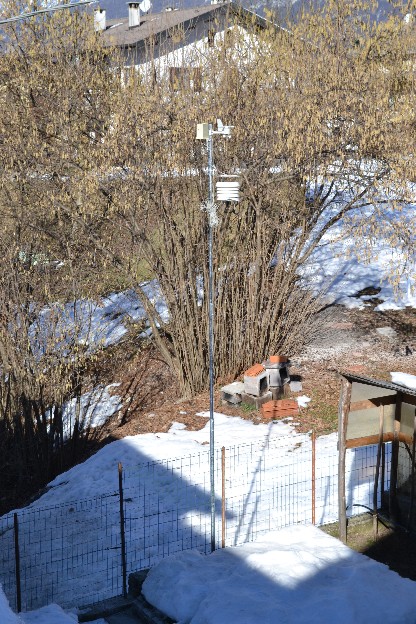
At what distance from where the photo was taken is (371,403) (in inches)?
382

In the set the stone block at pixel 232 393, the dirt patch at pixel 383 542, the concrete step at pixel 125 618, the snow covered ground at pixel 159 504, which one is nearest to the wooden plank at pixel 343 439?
the dirt patch at pixel 383 542

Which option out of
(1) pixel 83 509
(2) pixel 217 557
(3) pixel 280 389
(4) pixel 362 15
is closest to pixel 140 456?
(1) pixel 83 509

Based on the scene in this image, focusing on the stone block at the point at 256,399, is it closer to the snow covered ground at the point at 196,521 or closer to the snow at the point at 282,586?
the snow covered ground at the point at 196,521

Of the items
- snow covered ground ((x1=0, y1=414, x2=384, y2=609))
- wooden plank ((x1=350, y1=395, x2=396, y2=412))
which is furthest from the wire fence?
wooden plank ((x1=350, y1=395, x2=396, y2=412))

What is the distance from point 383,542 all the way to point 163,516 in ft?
9.41

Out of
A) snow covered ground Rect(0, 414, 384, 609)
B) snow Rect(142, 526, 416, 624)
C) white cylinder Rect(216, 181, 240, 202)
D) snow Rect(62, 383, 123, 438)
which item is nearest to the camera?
snow Rect(142, 526, 416, 624)

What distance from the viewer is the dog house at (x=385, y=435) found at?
9.42 m

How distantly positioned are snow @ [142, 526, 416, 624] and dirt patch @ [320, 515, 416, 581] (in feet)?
2.57

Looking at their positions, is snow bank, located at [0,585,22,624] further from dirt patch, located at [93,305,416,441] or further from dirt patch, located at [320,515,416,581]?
dirt patch, located at [93,305,416,441]

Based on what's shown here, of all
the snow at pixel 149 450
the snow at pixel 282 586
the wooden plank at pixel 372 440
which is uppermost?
the wooden plank at pixel 372 440

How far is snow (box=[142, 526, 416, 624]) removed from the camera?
725cm

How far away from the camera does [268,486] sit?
446 inches

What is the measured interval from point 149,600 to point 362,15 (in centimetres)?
1307

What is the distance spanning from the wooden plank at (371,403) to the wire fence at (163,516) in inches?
29.0
